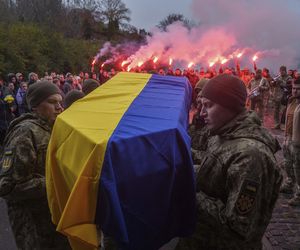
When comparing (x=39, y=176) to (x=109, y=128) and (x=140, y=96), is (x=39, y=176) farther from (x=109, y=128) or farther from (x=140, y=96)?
(x=140, y=96)

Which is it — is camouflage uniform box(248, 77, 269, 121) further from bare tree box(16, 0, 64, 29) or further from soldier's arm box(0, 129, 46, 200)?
bare tree box(16, 0, 64, 29)

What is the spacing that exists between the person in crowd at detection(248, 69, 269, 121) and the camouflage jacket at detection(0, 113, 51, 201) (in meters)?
11.2

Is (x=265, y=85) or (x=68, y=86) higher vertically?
(x=265, y=85)

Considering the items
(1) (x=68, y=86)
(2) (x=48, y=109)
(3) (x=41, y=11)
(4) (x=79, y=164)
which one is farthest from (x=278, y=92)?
(3) (x=41, y=11)

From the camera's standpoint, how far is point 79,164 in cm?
245

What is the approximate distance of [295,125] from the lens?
5.91m

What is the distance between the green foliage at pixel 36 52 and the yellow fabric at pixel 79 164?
15.4 meters

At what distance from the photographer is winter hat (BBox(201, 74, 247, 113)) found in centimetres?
261

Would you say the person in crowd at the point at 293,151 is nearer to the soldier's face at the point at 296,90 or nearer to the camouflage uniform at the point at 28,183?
the soldier's face at the point at 296,90

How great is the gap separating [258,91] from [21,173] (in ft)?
37.9

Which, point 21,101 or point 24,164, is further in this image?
point 21,101

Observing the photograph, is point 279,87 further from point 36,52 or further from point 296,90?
point 36,52

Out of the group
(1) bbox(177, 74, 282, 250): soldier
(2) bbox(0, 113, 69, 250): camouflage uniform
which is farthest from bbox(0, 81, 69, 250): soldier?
(1) bbox(177, 74, 282, 250): soldier

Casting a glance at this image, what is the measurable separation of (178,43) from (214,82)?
13.7 m
